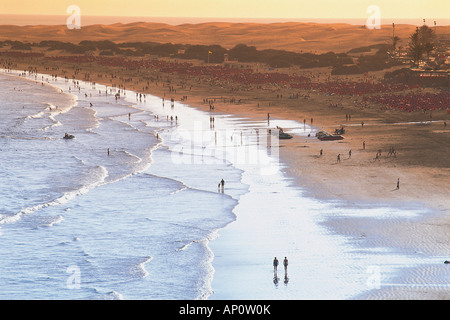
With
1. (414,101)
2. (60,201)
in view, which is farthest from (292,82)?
(60,201)

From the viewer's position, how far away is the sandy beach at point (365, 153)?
3769cm

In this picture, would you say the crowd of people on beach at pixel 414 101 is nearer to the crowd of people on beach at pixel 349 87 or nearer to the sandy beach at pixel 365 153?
the sandy beach at pixel 365 153

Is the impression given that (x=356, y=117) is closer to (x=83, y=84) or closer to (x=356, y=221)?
(x=356, y=221)

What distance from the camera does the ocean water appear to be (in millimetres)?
26953

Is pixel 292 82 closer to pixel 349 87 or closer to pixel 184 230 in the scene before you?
pixel 349 87

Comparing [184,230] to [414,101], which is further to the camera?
[414,101]

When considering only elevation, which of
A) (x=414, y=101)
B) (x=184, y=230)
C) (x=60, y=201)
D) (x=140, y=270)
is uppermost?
(x=414, y=101)

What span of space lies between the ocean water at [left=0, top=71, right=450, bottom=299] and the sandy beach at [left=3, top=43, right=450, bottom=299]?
1.07 m

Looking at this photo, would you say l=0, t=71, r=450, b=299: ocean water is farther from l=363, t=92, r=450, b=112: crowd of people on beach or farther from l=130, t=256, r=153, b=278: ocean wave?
l=363, t=92, r=450, b=112: crowd of people on beach

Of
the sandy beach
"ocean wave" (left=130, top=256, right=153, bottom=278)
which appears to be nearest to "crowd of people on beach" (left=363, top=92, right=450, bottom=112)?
the sandy beach

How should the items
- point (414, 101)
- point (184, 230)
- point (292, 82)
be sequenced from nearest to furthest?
point (184, 230) < point (414, 101) < point (292, 82)

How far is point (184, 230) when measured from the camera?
112 ft

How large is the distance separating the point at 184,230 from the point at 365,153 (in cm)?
2432
